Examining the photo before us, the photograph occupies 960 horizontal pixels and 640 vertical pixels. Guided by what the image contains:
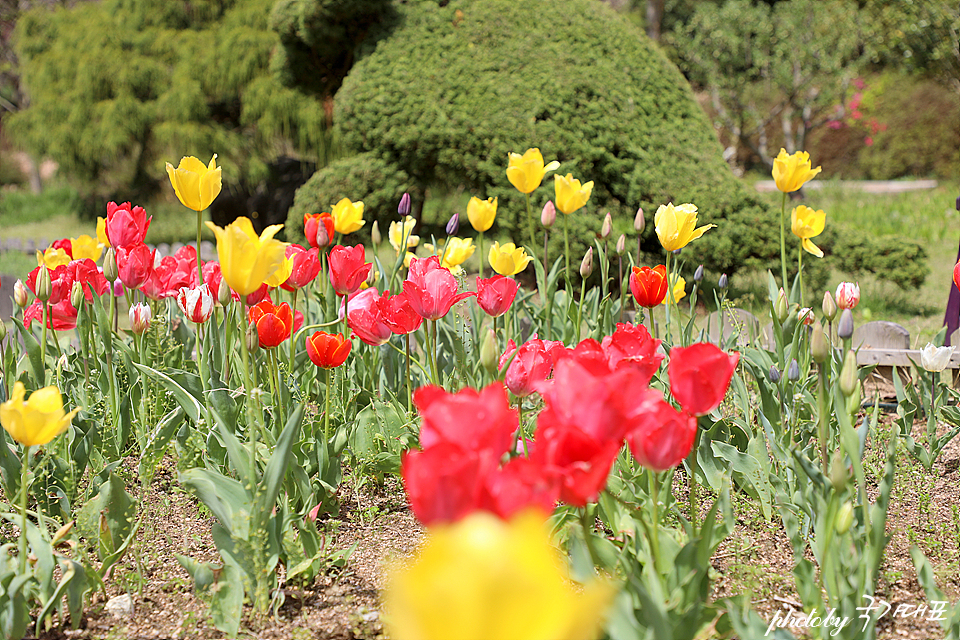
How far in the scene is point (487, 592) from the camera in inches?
18.3

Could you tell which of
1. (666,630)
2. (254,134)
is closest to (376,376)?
(666,630)

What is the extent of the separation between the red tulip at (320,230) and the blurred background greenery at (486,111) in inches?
70.7

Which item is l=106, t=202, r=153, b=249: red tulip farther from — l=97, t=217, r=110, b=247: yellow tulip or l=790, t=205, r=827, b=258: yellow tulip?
l=790, t=205, r=827, b=258: yellow tulip

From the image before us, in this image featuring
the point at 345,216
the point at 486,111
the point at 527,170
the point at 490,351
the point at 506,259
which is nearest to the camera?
the point at 490,351

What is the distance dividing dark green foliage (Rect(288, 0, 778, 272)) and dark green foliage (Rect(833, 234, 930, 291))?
376mm

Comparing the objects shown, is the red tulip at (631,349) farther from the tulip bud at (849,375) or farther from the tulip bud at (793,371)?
the tulip bud at (793,371)

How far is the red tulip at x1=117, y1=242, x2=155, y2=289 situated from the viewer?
5.91 ft

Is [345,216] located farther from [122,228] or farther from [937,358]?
[937,358]

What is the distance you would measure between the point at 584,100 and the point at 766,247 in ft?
4.03

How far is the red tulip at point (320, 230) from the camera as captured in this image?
2.03 m

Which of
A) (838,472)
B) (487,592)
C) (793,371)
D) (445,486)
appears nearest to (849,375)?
(838,472)

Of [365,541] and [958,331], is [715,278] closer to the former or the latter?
[958,331]

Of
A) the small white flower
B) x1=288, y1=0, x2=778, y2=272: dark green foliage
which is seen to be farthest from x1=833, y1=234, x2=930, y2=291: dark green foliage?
the small white flower

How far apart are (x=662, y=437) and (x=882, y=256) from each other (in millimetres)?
3525
